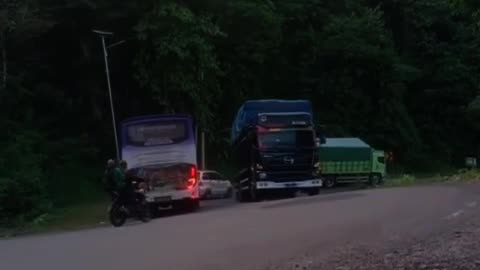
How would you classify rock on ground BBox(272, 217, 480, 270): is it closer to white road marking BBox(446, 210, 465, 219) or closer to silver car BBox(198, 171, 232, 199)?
white road marking BBox(446, 210, 465, 219)

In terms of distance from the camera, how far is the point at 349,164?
5128 centimetres

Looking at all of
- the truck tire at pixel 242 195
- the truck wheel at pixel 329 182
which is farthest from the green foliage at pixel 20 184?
the truck wheel at pixel 329 182

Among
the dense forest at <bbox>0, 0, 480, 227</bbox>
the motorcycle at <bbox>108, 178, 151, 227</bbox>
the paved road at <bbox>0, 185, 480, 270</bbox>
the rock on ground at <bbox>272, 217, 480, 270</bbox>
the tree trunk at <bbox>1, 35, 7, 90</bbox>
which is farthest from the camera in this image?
the dense forest at <bbox>0, 0, 480, 227</bbox>

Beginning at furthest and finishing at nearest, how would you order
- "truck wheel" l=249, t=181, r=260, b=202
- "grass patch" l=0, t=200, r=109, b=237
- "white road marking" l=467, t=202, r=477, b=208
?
"truck wheel" l=249, t=181, r=260, b=202, "grass patch" l=0, t=200, r=109, b=237, "white road marking" l=467, t=202, r=477, b=208

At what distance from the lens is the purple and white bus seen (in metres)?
28.6

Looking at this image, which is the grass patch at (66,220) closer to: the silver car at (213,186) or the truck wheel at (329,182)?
the silver car at (213,186)

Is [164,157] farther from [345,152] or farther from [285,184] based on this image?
[345,152]

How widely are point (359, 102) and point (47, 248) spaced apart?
46697 millimetres

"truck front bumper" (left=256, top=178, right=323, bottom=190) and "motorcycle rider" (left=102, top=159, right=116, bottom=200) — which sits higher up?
"motorcycle rider" (left=102, top=159, right=116, bottom=200)

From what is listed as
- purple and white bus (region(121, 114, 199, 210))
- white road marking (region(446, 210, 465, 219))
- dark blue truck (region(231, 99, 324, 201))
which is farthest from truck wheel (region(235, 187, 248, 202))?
white road marking (region(446, 210, 465, 219))

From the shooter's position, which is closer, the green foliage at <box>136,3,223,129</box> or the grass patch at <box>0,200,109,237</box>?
the grass patch at <box>0,200,109,237</box>

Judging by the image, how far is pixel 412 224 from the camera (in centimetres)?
1959

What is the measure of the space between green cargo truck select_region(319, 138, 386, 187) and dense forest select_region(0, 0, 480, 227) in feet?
20.5

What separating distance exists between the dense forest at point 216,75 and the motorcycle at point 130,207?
249 inches
